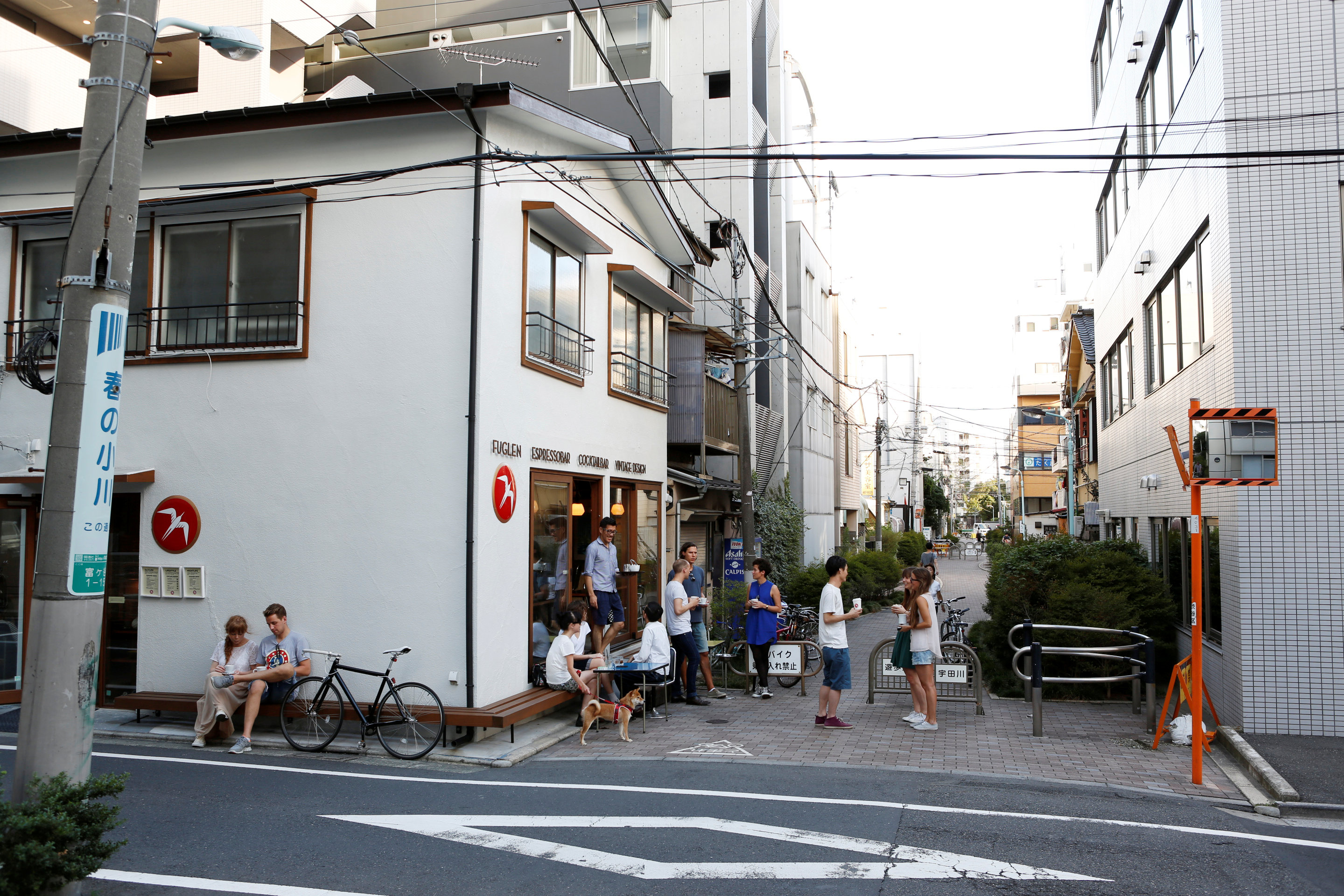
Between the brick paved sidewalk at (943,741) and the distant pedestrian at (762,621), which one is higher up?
the distant pedestrian at (762,621)

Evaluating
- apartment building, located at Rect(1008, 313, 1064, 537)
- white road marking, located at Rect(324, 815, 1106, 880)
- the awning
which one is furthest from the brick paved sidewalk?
apartment building, located at Rect(1008, 313, 1064, 537)

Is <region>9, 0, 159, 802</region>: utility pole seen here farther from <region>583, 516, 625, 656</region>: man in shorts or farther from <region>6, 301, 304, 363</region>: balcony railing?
<region>583, 516, 625, 656</region>: man in shorts

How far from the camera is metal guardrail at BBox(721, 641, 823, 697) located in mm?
13062

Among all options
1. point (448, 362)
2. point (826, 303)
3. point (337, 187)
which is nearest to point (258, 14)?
point (337, 187)

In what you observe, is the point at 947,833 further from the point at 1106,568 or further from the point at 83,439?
the point at 1106,568

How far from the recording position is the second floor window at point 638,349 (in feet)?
48.0

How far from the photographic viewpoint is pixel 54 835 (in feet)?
15.1

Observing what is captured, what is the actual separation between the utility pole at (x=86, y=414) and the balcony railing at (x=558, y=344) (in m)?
5.92

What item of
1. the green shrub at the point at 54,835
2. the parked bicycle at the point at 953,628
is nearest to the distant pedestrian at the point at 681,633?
the parked bicycle at the point at 953,628

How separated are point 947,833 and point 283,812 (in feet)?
15.7

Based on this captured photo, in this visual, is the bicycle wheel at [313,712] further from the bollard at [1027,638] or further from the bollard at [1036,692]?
the bollard at [1027,638]

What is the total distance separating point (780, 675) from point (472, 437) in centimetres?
589

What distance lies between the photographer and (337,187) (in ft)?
35.0

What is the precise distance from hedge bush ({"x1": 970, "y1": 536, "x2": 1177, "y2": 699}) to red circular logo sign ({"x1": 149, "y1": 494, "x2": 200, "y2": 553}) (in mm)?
10112
